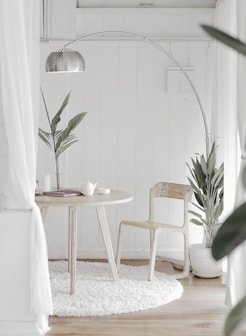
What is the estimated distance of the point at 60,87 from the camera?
19.7 feet

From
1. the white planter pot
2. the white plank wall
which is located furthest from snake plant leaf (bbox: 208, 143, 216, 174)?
the white plank wall

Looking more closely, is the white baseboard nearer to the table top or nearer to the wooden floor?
the wooden floor

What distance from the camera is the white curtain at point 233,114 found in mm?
4211

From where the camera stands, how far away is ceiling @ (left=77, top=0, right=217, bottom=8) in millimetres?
5965

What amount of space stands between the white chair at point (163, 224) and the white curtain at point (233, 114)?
0.44 meters

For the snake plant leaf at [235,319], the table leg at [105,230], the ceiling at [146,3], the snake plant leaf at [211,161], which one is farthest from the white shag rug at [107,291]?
the snake plant leaf at [235,319]

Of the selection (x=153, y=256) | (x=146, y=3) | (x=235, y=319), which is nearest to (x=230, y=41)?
(x=235, y=319)

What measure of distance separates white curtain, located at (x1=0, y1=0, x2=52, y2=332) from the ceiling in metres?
2.42

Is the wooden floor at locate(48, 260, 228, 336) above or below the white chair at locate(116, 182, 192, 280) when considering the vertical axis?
below

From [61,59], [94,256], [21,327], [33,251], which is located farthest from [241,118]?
[94,256]

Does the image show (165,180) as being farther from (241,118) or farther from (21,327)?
(21,327)

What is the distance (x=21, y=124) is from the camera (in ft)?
11.4

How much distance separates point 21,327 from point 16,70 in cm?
141

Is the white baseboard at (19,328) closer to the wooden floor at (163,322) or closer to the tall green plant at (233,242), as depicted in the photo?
the wooden floor at (163,322)
